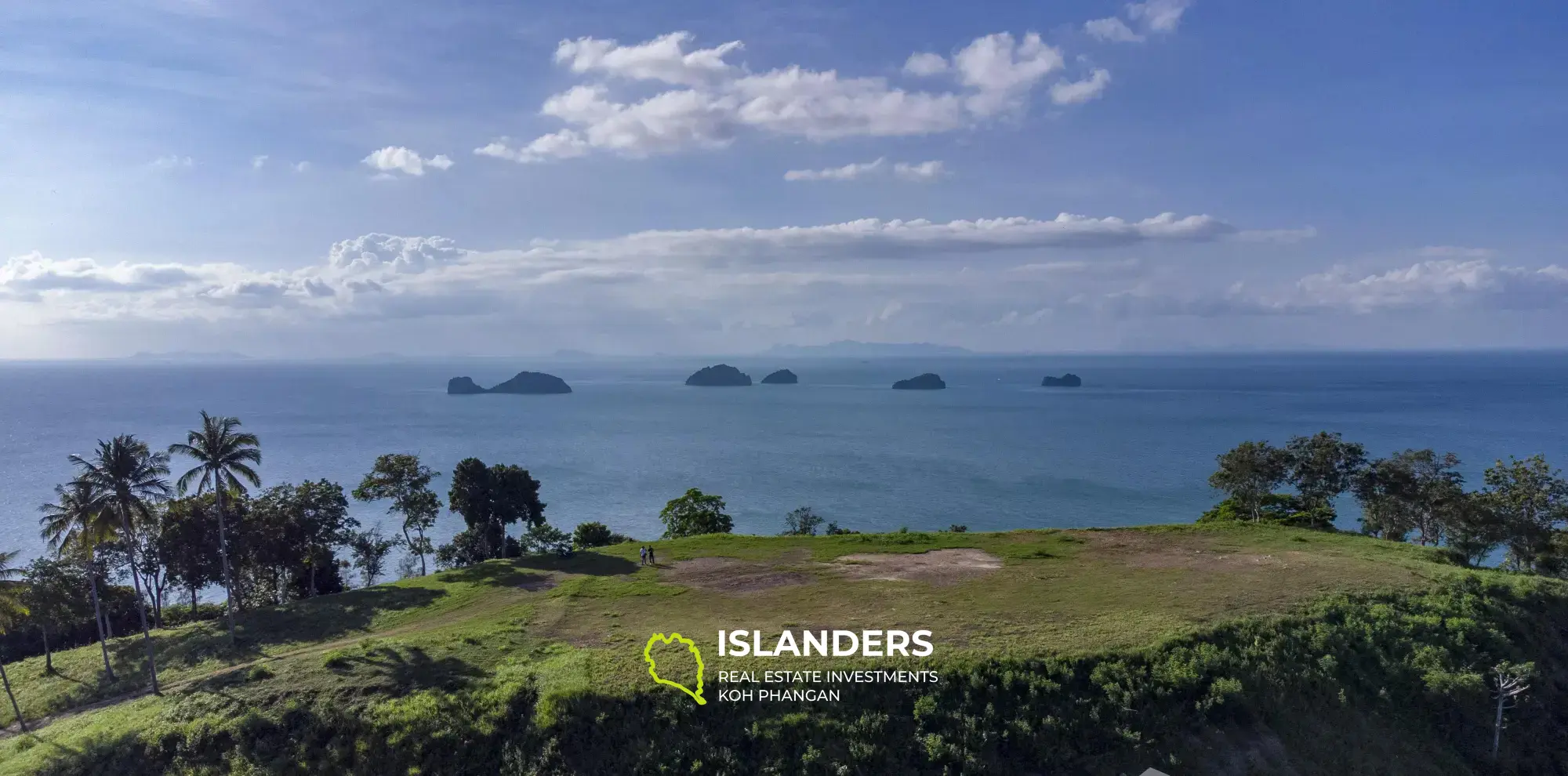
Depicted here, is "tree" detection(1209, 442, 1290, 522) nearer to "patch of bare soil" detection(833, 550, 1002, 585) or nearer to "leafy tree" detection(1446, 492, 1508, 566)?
"leafy tree" detection(1446, 492, 1508, 566)

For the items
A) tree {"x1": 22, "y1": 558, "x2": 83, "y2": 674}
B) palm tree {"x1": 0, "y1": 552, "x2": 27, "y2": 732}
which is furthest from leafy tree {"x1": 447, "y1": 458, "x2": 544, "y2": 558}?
palm tree {"x1": 0, "y1": 552, "x2": 27, "y2": 732}

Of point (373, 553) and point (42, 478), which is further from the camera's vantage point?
point (42, 478)

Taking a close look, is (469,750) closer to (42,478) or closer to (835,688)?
(835,688)

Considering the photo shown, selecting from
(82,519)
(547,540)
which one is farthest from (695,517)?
(82,519)

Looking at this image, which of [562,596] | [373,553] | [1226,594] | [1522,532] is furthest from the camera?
[373,553]

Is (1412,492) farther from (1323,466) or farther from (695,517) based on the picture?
(695,517)

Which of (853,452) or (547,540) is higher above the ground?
(547,540)

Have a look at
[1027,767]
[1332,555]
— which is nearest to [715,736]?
[1027,767]
